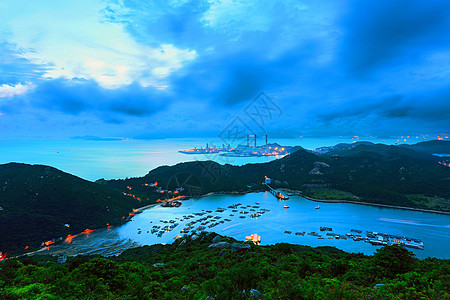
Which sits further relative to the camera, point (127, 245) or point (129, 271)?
point (127, 245)

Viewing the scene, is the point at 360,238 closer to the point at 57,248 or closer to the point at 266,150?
the point at 57,248

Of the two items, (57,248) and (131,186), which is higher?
(131,186)

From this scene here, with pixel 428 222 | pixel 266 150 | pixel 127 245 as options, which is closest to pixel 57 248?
pixel 127 245

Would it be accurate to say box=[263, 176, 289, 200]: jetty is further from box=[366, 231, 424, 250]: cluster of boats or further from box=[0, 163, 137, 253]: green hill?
box=[0, 163, 137, 253]: green hill

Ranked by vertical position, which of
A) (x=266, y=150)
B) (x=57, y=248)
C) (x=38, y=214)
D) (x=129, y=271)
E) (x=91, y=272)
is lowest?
(x=57, y=248)

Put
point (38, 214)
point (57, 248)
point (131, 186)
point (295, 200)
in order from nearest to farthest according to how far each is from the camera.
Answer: point (57, 248) → point (38, 214) → point (295, 200) → point (131, 186)

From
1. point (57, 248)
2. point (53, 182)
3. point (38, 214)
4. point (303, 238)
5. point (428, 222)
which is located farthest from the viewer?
point (53, 182)
